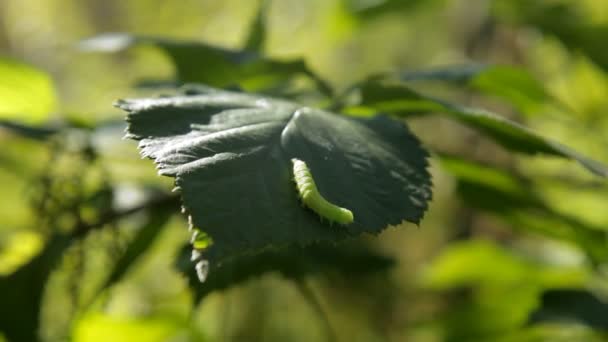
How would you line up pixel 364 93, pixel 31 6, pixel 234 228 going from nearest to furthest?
1. pixel 234 228
2. pixel 364 93
3. pixel 31 6

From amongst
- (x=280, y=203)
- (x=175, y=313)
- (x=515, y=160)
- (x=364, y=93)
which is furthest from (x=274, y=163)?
(x=515, y=160)

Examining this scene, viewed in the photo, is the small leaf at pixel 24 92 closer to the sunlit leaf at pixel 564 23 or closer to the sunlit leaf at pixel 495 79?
the sunlit leaf at pixel 495 79

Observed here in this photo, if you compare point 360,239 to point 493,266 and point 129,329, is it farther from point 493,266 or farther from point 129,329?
point 129,329

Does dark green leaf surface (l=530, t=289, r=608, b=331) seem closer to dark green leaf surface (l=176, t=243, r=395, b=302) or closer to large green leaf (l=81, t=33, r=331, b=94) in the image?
dark green leaf surface (l=176, t=243, r=395, b=302)

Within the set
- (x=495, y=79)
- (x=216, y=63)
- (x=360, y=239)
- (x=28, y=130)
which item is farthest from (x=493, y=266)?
(x=28, y=130)

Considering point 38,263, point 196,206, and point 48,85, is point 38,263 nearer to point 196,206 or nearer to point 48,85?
point 48,85
